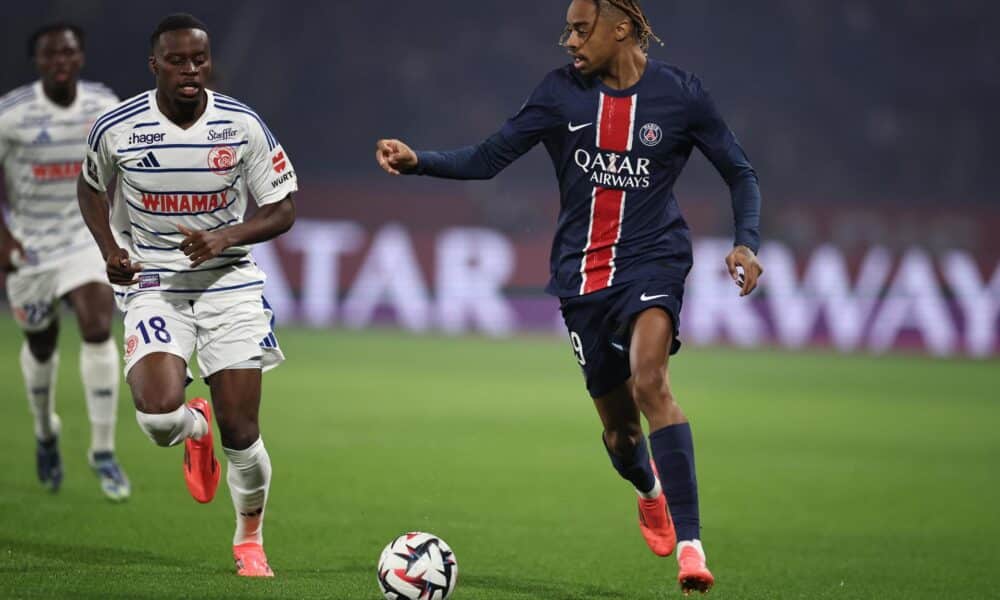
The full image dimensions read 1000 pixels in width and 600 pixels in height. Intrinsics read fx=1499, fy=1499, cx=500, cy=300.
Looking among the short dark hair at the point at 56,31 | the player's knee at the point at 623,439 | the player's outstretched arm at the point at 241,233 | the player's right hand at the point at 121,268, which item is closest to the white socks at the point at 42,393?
the short dark hair at the point at 56,31

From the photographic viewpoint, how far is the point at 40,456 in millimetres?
8617

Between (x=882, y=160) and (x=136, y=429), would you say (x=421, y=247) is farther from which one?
(x=136, y=429)

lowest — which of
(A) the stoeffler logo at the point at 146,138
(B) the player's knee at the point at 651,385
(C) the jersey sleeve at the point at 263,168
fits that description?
(B) the player's knee at the point at 651,385

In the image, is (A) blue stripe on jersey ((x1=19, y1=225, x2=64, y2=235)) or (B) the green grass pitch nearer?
(B) the green grass pitch

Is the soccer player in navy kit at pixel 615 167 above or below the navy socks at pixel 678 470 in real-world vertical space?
above

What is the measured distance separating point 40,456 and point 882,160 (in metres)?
18.4

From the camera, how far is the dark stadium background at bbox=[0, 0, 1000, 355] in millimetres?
21094

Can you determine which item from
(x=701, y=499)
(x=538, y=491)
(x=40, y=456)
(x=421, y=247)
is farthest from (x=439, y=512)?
(x=421, y=247)

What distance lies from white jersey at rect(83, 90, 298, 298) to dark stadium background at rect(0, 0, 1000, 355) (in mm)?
14606

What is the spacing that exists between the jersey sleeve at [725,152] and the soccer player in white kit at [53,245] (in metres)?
3.96

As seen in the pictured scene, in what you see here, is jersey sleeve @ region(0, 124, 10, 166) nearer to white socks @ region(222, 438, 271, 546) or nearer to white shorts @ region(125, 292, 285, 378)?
white shorts @ region(125, 292, 285, 378)

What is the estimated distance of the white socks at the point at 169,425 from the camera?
6.06 m

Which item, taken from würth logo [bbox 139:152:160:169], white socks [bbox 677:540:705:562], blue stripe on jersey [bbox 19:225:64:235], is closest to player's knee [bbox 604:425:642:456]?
white socks [bbox 677:540:705:562]

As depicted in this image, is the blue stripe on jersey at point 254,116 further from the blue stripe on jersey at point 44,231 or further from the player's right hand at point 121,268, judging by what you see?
the blue stripe on jersey at point 44,231
